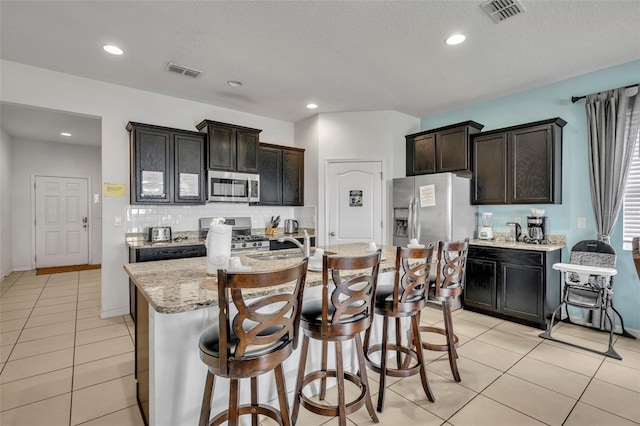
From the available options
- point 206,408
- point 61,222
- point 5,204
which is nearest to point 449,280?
point 206,408

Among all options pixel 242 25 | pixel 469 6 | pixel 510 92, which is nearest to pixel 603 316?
pixel 510 92

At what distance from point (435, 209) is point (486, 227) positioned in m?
0.75

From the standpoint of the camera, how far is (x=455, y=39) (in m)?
2.86

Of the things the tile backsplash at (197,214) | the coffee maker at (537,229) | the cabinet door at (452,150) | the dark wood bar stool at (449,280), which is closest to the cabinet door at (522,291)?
the coffee maker at (537,229)

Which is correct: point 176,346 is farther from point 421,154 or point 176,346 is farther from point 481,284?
point 421,154

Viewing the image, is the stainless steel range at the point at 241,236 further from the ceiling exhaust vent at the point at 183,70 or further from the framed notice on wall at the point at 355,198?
the ceiling exhaust vent at the point at 183,70

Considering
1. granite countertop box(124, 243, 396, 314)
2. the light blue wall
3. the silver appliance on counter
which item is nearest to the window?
the light blue wall

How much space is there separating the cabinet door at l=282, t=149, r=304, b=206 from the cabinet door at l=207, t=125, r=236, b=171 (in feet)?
3.01

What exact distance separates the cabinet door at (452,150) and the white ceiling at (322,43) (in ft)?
1.79

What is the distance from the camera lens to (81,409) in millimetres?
2080

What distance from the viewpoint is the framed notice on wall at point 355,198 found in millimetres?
4945

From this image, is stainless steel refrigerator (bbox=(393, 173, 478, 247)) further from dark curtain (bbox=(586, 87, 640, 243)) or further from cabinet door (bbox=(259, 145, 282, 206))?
cabinet door (bbox=(259, 145, 282, 206))

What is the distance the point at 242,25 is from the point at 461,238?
352 centimetres

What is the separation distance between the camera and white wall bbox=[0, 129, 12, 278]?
219 inches
